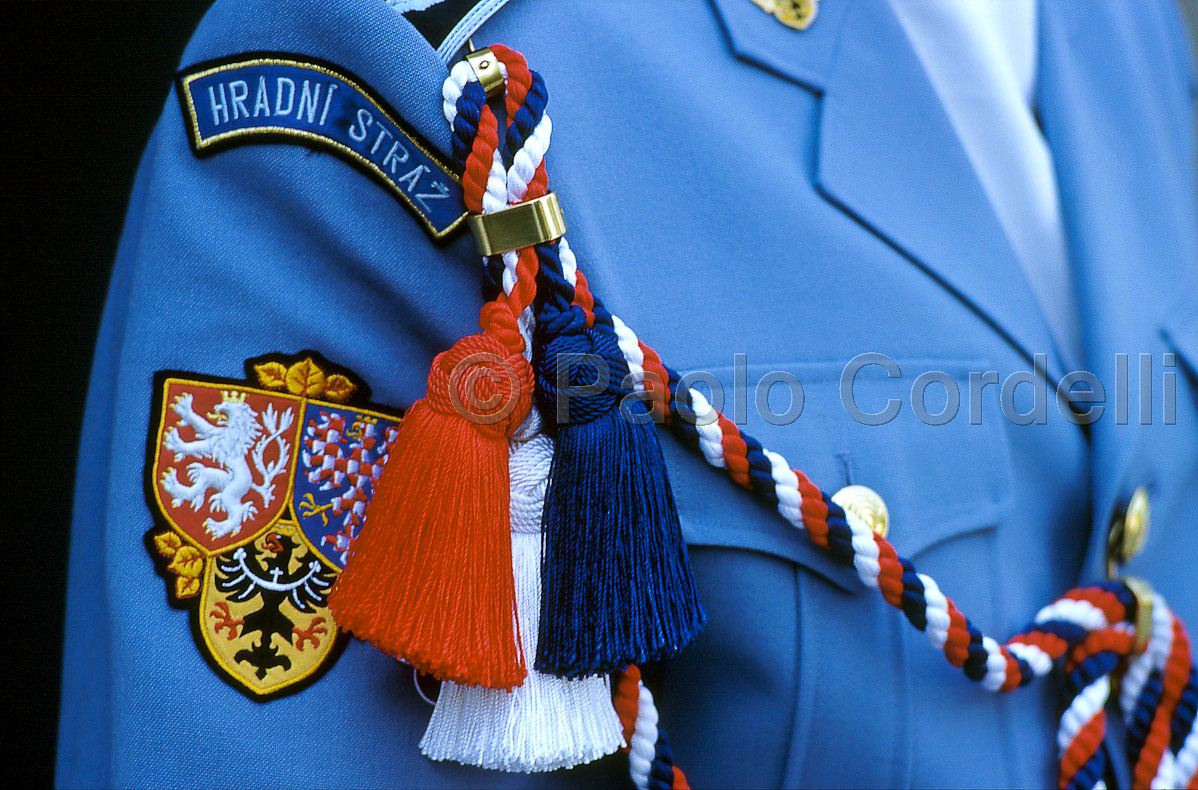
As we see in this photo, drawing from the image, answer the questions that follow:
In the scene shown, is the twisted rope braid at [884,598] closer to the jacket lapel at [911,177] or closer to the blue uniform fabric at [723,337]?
the blue uniform fabric at [723,337]

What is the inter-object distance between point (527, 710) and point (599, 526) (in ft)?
0.37

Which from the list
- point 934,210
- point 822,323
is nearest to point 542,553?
point 822,323

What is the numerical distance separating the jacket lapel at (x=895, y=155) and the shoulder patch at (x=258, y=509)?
0.38 metres

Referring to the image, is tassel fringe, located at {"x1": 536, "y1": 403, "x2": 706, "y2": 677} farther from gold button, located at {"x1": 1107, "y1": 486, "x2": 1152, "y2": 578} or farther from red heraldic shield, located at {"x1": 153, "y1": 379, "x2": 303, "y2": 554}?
gold button, located at {"x1": 1107, "y1": 486, "x2": 1152, "y2": 578}

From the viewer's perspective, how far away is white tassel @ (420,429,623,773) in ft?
1.64

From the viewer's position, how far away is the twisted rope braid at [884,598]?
52cm

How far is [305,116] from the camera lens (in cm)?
Result: 52

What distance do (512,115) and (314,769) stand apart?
0.39 m

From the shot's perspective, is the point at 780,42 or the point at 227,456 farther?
the point at 780,42

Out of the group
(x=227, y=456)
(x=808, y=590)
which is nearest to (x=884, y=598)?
(x=808, y=590)

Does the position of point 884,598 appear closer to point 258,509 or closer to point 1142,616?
point 1142,616

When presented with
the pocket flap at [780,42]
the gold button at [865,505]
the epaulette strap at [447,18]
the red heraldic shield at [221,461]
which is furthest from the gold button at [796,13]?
the red heraldic shield at [221,461]

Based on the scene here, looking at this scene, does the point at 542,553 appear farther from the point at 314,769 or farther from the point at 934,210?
the point at 934,210

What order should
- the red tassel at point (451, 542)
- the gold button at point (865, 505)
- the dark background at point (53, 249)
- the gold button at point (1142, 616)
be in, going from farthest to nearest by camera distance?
the dark background at point (53, 249), the gold button at point (1142, 616), the gold button at point (865, 505), the red tassel at point (451, 542)
